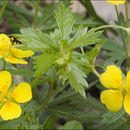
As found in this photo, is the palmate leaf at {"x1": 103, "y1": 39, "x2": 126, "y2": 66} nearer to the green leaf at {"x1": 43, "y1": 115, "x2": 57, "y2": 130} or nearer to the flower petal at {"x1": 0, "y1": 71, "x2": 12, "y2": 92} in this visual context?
the green leaf at {"x1": 43, "y1": 115, "x2": 57, "y2": 130}

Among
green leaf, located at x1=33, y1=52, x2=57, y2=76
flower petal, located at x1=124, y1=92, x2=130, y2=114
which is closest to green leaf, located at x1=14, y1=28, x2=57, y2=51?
green leaf, located at x1=33, y1=52, x2=57, y2=76

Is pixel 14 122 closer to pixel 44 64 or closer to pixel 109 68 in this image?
pixel 44 64

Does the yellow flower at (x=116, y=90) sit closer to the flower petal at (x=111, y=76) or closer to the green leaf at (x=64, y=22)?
the flower petal at (x=111, y=76)

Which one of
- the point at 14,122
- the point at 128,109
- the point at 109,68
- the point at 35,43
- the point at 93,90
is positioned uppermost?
the point at 35,43

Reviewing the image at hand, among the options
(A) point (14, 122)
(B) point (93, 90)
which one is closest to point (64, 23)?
(A) point (14, 122)

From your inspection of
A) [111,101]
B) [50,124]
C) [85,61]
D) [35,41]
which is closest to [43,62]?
[35,41]

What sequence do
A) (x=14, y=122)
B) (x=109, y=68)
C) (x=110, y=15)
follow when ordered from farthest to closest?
(x=110, y=15) < (x=14, y=122) < (x=109, y=68)
